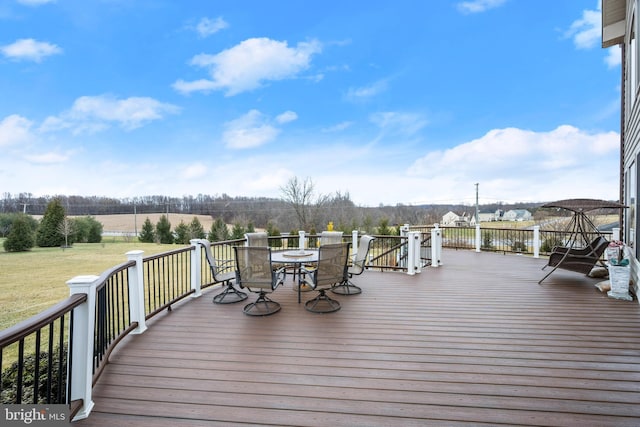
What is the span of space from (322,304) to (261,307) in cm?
88

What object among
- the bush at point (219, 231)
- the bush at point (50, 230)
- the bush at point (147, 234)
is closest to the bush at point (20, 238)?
the bush at point (50, 230)

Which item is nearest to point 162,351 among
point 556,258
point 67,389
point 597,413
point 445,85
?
point 67,389

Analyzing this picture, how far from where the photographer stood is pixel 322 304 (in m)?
4.25

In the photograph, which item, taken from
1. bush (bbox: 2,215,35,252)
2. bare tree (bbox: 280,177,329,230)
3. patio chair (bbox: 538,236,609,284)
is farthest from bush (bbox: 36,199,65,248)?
patio chair (bbox: 538,236,609,284)

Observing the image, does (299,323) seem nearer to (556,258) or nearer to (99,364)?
(99,364)

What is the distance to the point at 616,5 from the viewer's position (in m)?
6.26

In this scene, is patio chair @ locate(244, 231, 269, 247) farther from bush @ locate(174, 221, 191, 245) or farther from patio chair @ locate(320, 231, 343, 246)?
bush @ locate(174, 221, 191, 245)

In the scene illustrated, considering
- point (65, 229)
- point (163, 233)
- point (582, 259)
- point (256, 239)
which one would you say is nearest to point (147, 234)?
point (163, 233)

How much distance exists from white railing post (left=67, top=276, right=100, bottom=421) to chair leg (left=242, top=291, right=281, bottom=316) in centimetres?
203

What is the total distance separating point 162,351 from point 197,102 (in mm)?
14368

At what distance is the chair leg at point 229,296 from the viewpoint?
4.41 meters

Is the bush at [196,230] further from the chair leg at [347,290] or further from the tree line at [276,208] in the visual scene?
the chair leg at [347,290]

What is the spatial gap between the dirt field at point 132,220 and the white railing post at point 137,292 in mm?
25347

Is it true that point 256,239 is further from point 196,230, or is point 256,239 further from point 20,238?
point 196,230
